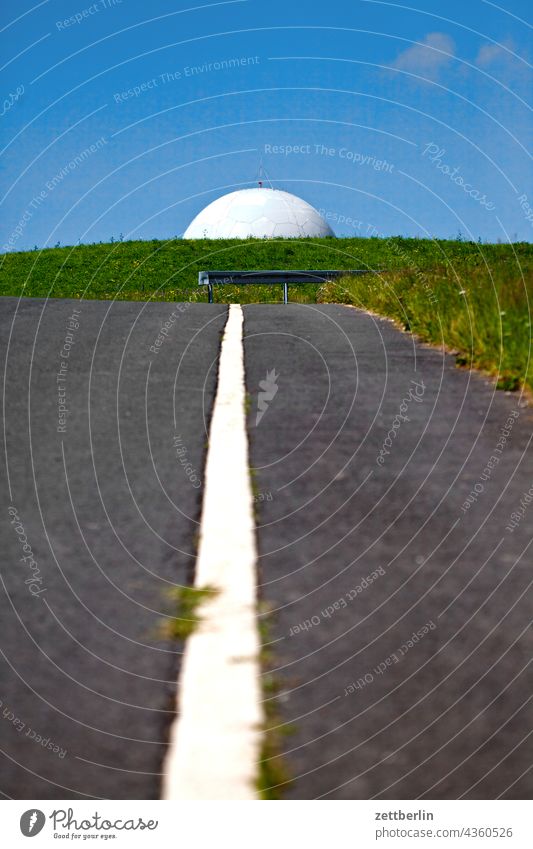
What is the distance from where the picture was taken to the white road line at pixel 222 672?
267 centimetres

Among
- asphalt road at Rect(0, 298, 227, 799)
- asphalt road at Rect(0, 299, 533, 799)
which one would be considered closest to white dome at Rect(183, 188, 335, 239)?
asphalt road at Rect(0, 298, 227, 799)

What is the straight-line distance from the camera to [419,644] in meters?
3.45

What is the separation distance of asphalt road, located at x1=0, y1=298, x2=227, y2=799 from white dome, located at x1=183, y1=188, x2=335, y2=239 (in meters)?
47.5

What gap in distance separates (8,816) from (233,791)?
56 cm

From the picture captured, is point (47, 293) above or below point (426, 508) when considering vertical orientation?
above

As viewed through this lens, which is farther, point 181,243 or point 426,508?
point 181,243

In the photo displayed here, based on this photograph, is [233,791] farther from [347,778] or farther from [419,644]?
[419,644]

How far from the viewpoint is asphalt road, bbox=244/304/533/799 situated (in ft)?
9.14

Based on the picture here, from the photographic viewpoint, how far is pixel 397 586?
3.91 m

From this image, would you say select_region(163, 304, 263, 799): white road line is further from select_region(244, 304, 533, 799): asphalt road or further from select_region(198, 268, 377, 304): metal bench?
select_region(198, 268, 377, 304): metal bench

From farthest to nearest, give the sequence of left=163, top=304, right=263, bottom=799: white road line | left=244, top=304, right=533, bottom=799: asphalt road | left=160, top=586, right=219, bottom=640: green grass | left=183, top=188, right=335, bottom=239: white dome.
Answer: left=183, top=188, right=335, bottom=239: white dome < left=160, top=586, right=219, bottom=640: green grass < left=244, top=304, right=533, bottom=799: asphalt road < left=163, top=304, right=263, bottom=799: white road line

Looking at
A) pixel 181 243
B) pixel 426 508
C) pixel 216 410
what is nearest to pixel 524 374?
pixel 216 410

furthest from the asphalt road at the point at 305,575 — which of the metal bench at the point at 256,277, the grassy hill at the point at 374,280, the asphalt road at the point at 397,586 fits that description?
the metal bench at the point at 256,277

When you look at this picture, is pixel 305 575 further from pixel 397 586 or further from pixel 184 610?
pixel 184 610
